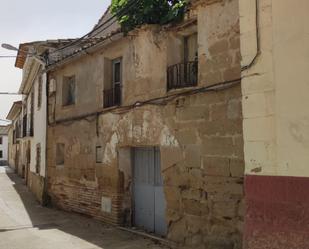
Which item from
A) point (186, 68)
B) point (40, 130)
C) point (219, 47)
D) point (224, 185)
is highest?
point (219, 47)

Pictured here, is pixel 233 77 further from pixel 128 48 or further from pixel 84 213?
pixel 84 213

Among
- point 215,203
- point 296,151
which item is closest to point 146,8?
point 215,203

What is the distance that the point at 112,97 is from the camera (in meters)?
11.0

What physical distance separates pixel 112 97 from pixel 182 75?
10.1 feet

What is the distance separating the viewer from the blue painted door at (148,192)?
920cm

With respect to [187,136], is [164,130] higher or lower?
higher

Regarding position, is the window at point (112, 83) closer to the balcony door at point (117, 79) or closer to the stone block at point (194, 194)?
the balcony door at point (117, 79)

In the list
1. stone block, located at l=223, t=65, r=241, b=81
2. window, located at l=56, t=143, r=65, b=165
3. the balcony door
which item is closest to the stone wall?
window, located at l=56, t=143, r=65, b=165

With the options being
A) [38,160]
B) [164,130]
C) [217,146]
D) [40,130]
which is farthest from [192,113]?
[38,160]

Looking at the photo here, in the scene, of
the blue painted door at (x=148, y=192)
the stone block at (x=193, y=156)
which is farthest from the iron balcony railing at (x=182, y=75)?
the blue painted door at (x=148, y=192)

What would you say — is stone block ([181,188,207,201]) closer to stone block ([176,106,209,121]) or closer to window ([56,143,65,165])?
stone block ([176,106,209,121])

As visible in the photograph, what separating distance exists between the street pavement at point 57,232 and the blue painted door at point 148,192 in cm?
46

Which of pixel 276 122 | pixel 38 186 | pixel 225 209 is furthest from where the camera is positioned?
pixel 38 186

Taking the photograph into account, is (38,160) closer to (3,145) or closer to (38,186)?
(38,186)
